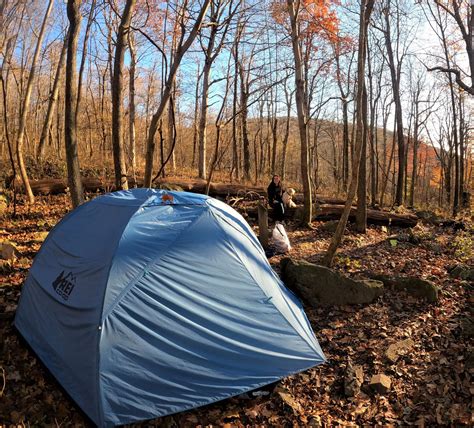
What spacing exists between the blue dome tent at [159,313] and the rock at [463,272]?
13.8 feet

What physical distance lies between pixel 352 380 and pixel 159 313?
2141mm

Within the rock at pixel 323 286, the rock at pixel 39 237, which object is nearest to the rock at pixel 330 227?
the rock at pixel 323 286

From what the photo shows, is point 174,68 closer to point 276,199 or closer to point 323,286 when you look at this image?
point 276,199

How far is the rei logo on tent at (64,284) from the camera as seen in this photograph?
148 inches

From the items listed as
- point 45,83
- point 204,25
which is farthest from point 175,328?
point 45,83

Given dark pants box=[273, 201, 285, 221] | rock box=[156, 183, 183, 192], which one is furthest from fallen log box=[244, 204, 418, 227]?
rock box=[156, 183, 183, 192]

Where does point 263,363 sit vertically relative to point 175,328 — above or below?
below

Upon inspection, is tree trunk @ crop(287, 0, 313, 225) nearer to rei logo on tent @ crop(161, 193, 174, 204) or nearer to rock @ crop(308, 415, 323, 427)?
rei logo on tent @ crop(161, 193, 174, 204)

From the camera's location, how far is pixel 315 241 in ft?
27.8

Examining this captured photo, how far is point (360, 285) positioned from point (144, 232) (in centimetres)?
342

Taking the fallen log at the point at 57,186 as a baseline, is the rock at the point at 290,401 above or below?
below

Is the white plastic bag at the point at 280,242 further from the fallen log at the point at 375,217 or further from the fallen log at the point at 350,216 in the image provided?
the fallen log at the point at 375,217

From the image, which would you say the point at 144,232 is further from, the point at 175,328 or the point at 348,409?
the point at 348,409

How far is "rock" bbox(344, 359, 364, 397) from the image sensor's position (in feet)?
12.2
